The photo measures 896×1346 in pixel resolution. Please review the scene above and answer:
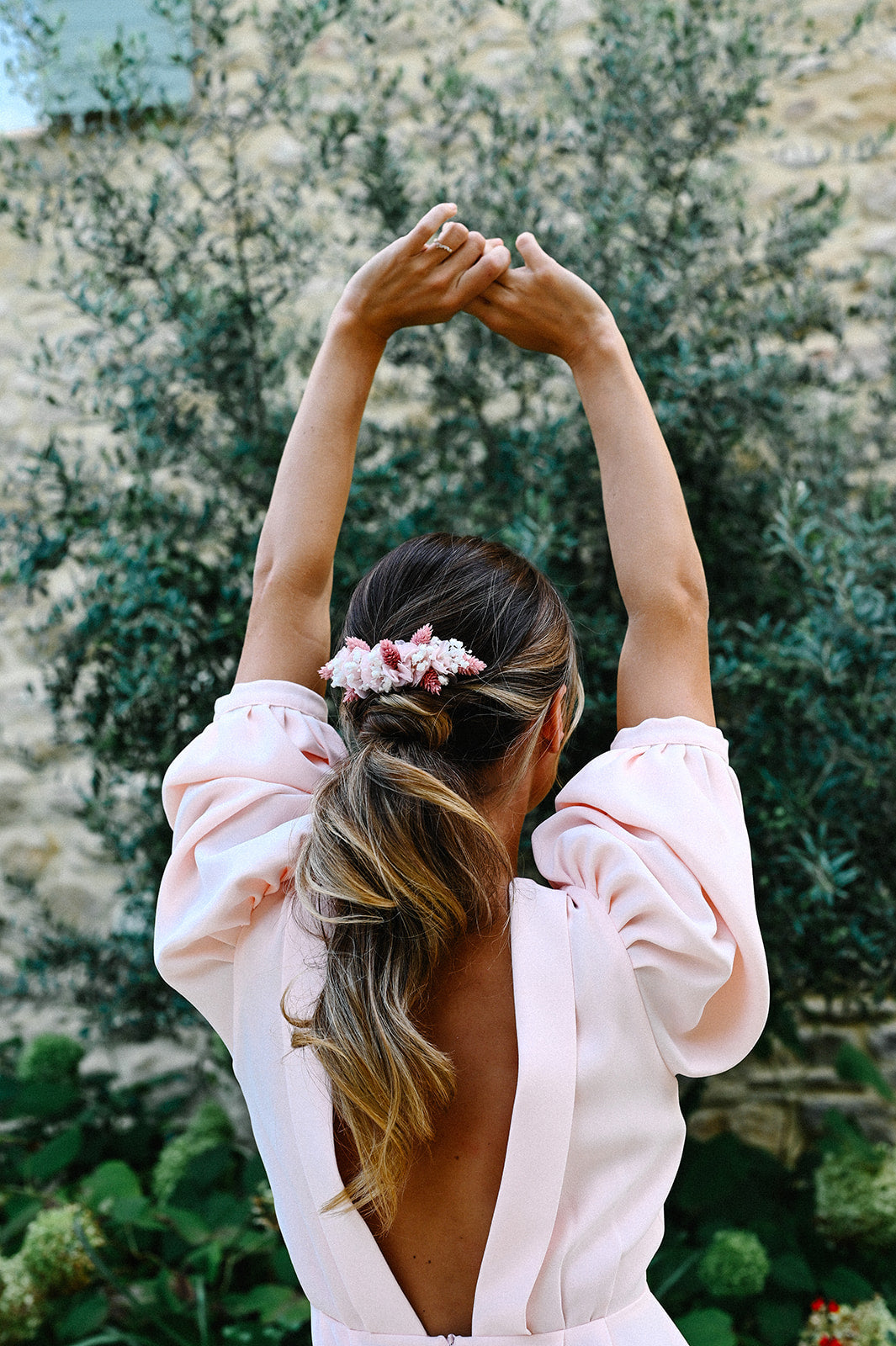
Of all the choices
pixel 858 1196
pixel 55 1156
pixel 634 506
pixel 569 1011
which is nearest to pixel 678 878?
pixel 569 1011

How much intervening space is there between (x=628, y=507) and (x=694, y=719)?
0.29 meters

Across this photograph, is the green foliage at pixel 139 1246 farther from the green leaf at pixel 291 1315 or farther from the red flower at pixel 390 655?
the red flower at pixel 390 655

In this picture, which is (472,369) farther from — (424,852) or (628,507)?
(424,852)

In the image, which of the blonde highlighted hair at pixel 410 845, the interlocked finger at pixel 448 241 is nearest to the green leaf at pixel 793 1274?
the blonde highlighted hair at pixel 410 845

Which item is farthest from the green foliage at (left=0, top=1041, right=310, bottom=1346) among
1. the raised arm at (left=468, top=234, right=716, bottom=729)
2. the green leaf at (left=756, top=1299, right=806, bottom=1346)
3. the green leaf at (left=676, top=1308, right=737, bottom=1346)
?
the raised arm at (left=468, top=234, right=716, bottom=729)

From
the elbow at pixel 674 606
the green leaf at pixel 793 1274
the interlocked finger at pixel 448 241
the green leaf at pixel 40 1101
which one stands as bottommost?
the green leaf at pixel 793 1274

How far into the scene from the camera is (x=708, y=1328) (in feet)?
6.64

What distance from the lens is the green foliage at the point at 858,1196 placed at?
92.6 inches

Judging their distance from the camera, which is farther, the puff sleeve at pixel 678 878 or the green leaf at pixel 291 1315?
the green leaf at pixel 291 1315

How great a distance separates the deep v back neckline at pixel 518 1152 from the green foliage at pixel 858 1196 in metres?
1.73

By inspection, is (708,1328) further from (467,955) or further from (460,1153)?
(467,955)

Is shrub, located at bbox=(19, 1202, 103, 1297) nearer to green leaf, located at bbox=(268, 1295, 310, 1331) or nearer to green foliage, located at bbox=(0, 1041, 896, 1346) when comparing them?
green foliage, located at bbox=(0, 1041, 896, 1346)

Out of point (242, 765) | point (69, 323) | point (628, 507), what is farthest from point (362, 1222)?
point (69, 323)

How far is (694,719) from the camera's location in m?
1.16
